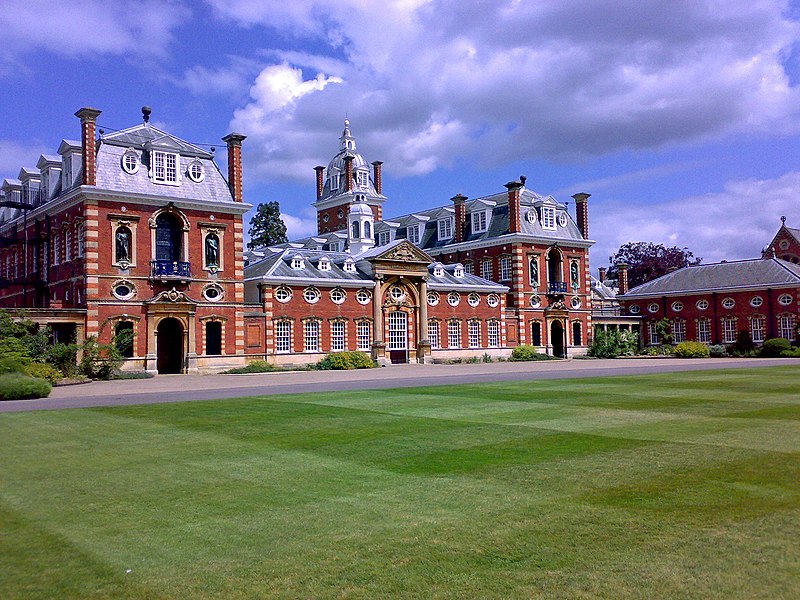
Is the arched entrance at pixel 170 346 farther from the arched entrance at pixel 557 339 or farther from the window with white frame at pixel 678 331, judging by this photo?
the window with white frame at pixel 678 331

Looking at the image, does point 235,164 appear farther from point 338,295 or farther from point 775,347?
point 775,347

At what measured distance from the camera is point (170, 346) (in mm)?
43188

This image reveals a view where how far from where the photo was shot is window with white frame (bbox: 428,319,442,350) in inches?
2126

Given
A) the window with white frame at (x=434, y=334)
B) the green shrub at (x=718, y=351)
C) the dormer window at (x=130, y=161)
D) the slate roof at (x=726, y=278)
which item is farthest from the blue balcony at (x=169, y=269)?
the slate roof at (x=726, y=278)

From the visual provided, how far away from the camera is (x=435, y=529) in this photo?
24.2 feet

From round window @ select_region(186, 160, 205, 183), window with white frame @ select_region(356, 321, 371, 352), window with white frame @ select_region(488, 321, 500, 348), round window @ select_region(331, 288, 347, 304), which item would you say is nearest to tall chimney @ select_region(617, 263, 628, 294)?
window with white frame @ select_region(488, 321, 500, 348)

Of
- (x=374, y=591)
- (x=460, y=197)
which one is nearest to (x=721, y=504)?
(x=374, y=591)

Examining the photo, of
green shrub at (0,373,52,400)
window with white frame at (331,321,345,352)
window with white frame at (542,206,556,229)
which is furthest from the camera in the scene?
window with white frame at (542,206,556,229)

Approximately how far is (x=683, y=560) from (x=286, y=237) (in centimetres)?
7742

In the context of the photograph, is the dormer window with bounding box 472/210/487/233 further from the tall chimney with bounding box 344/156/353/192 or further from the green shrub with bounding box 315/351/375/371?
the green shrub with bounding box 315/351/375/371

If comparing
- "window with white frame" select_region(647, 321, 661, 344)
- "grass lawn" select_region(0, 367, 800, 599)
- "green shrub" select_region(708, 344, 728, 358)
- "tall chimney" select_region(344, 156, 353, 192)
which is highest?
"tall chimney" select_region(344, 156, 353, 192)

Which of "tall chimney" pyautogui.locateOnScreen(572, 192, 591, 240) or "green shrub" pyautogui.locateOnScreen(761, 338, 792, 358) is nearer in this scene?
"green shrub" pyautogui.locateOnScreen(761, 338, 792, 358)

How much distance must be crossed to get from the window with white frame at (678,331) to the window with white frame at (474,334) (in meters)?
22.0

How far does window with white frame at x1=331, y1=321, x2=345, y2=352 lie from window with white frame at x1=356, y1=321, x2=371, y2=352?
123 centimetres
